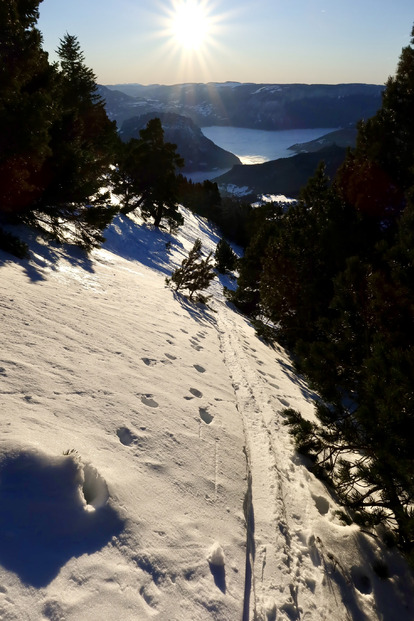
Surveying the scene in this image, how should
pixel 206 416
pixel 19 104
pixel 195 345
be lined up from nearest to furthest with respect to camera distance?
pixel 206 416, pixel 19 104, pixel 195 345

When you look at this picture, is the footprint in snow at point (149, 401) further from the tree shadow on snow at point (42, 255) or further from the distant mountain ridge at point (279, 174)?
the distant mountain ridge at point (279, 174)

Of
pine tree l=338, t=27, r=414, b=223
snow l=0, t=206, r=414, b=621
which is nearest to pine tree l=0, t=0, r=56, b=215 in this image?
snow l=0, t=206, r=414, b=621

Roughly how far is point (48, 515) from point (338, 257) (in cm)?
957

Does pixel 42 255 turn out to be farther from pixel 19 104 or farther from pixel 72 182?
pixel 19 104

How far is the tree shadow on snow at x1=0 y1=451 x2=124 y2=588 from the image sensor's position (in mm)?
2430

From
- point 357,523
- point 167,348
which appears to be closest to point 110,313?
point 167,348

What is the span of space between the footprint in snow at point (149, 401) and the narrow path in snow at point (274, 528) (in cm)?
170

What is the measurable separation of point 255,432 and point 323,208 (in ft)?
26.4

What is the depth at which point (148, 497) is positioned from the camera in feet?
11.3

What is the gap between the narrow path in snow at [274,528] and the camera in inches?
129

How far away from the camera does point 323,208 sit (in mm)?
10812

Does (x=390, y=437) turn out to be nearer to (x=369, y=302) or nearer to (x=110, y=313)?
(x=369, y=302)

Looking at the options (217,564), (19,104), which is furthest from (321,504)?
(19,104)

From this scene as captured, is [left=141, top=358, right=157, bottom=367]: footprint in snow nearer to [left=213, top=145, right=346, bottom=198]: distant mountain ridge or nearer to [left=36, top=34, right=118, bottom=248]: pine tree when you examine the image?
[left=36, top=34, right=118, bottom=248]: pine tree
